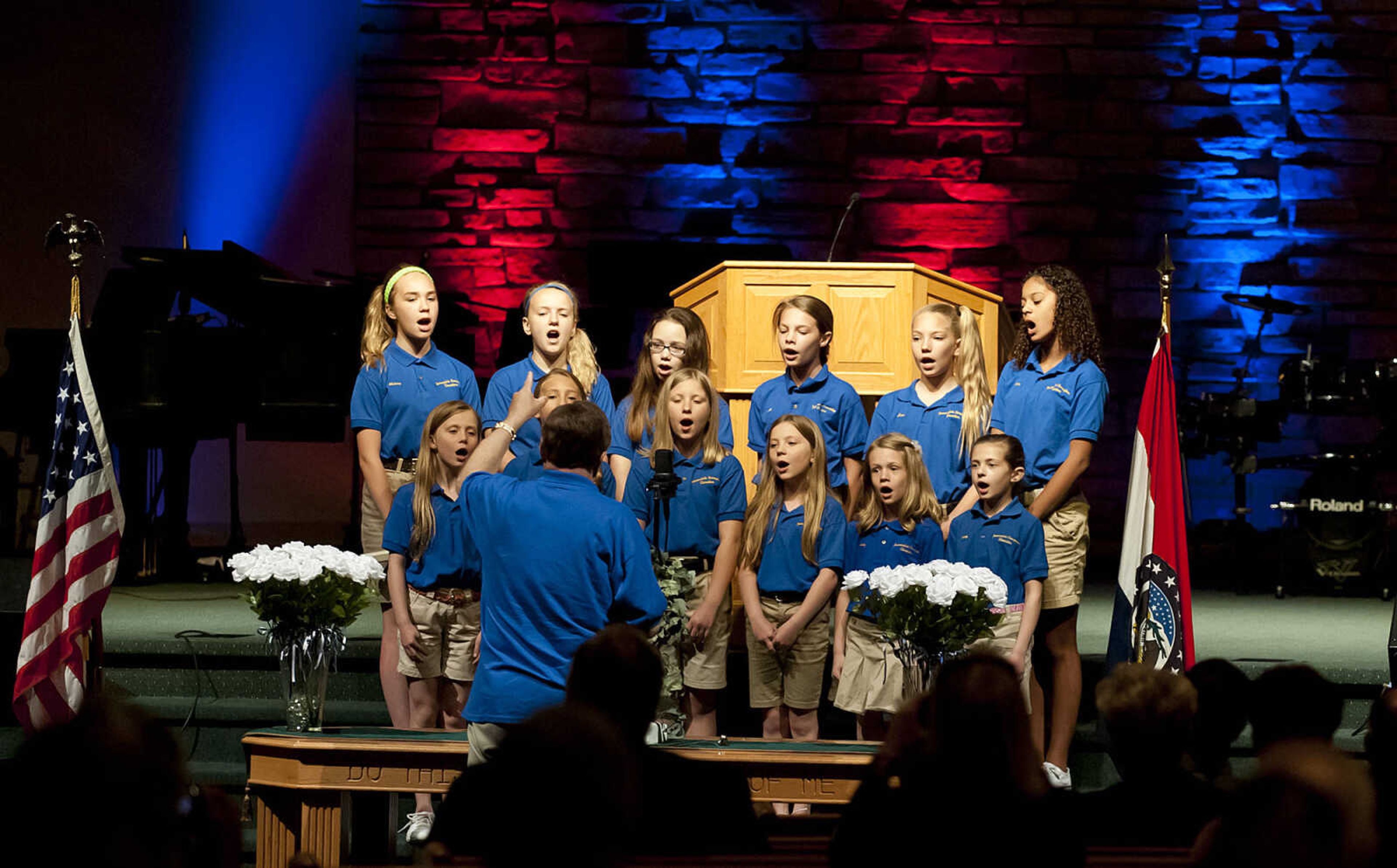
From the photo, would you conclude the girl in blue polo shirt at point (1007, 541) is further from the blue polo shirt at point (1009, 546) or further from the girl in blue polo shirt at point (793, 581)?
the girl in blue polo shirt at point (793, 581)

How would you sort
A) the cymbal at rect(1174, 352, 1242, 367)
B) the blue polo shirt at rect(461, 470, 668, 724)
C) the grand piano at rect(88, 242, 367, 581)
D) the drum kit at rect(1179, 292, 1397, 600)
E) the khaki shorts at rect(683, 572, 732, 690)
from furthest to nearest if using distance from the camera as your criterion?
the cymbal at rect(1174, 352, 1242, 367), the drum kit at rect(1179, 292, 1397, 600), the grand piano at rect(88, 242, 367, 581), the khaki shorts at rect(683, 572, 732, 690), the blue polo shirt at rect(461, 470, 668, 724)

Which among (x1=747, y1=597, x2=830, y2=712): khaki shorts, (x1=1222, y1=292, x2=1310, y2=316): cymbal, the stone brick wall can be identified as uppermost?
the stone brick wall

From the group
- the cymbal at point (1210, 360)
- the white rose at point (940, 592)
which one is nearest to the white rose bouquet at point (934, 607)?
the white rose at point (940, 592)

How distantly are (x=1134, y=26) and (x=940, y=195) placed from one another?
167 centimetres

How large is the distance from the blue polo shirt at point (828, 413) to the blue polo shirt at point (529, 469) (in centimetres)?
51

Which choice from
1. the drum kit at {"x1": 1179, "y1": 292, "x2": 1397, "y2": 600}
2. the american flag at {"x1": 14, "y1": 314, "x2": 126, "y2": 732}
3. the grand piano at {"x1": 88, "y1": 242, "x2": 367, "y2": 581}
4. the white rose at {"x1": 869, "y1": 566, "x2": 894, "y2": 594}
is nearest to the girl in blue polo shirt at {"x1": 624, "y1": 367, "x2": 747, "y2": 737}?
the white rose at {"x1": 869, "y1": 566, "x2": 894, "y2": 594}

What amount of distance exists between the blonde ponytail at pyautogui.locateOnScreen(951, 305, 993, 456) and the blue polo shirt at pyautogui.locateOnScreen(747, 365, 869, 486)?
341 millimetres

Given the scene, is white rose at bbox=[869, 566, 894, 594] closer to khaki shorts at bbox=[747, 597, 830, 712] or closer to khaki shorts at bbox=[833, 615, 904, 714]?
khaki shorts at bbox=[833, 615, 904, 714]

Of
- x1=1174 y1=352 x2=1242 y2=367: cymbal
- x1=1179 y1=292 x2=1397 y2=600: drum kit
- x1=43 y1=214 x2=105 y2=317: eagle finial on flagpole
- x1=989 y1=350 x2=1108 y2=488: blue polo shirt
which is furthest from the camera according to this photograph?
x1=1174 y1=352 x2=1242 y2=367: cymbal

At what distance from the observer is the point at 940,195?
9938 millimetres

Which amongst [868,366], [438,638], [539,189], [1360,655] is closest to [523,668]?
[438,638]

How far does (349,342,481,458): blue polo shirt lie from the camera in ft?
16.9

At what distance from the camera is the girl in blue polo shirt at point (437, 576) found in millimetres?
4727

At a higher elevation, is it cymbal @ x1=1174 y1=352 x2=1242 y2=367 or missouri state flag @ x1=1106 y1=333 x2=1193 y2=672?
cymbal @ x1=1174 y1=352 x2=1242 y2=367
